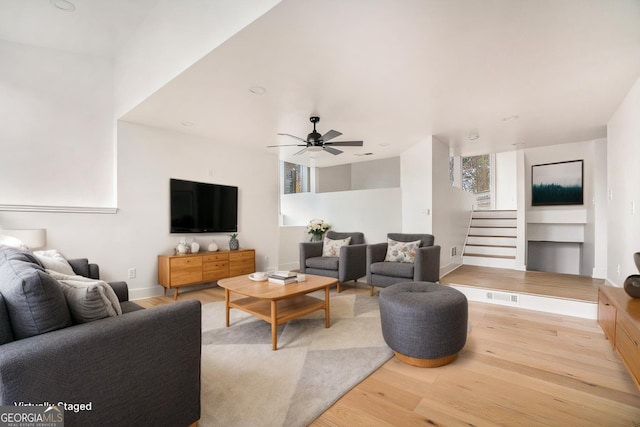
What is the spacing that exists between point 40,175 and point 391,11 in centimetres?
401

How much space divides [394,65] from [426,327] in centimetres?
208

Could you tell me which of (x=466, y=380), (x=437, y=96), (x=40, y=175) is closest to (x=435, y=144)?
(x=437, y=96)

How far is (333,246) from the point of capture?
15.9 ft

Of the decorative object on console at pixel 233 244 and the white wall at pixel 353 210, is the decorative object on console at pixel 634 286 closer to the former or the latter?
the white wall at pixel 353 210

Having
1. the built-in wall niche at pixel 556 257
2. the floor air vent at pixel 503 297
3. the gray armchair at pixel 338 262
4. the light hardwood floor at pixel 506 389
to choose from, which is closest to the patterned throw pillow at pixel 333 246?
the gray armchair at pixel 338 262

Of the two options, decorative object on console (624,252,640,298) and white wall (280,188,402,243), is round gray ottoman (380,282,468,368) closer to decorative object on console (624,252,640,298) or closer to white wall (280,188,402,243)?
decorative object on console (624,252,640,298)

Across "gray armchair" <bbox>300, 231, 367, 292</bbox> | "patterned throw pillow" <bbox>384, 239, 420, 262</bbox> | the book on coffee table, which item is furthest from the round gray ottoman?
"gray armchair" <bbox>300, 231, 367, 292</bbox>

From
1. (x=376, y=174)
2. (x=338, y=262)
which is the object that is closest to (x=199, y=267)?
(x=338, y=262)

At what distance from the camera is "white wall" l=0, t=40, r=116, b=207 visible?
124 inches

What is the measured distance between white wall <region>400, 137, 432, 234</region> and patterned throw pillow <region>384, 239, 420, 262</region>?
2.60 ft

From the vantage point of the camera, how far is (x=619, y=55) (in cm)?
228

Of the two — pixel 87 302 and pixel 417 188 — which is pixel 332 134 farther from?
pixel 87 302

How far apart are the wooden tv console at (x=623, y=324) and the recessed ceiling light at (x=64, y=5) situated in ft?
16.7

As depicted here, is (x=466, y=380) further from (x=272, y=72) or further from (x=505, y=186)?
(x=505, y=186)
